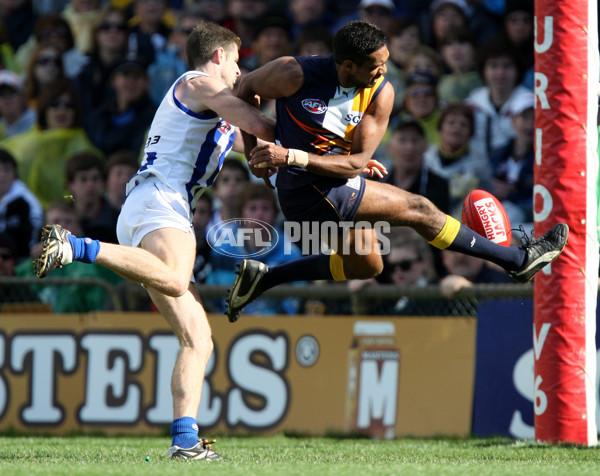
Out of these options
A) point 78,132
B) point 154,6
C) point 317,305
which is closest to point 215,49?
point 317,305

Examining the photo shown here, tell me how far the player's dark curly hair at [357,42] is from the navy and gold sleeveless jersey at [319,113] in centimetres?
16

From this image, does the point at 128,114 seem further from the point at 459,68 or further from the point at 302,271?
the point at 302,271

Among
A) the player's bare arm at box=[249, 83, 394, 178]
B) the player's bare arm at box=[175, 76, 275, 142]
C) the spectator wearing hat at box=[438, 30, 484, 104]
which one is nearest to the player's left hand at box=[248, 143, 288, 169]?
the player's bare arm at box=[249, 83, 394, 178]

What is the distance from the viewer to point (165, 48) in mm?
11375

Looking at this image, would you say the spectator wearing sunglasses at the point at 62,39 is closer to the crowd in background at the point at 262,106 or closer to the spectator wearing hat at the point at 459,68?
the crowd in background at the point at 262,106

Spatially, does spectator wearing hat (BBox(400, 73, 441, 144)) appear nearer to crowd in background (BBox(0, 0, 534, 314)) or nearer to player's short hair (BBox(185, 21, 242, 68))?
crowd in background (BBox(0, 0, 534, 314))

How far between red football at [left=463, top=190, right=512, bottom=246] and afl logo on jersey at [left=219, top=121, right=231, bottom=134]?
1786 millimetres

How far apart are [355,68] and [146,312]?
12.7 feet

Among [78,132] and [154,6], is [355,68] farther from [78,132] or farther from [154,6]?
[154,6]

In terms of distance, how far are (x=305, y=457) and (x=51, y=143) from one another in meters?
6.39

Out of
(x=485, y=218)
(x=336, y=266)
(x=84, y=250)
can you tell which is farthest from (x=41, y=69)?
(x=485, y=218)

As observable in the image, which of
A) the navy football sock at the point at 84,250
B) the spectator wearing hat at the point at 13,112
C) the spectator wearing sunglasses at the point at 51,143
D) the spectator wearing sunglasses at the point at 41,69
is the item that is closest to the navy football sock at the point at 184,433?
the navy football sock at the point at 84,250

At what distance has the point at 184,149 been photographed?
571 cm

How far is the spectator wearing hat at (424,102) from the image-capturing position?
956cm
